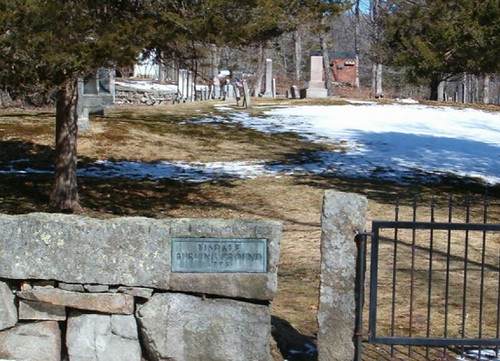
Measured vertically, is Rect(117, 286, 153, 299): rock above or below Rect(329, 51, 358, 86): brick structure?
below

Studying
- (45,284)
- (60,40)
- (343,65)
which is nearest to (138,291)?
(45,284)

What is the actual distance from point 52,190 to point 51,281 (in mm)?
6281

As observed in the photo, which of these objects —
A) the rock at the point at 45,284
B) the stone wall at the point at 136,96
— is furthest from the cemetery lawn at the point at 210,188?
the stone wall at the point at 136,96

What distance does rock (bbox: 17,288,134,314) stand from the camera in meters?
5.12

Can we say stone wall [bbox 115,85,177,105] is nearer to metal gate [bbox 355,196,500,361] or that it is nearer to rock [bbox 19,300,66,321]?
metal gate [bbox 355,196,500,361]

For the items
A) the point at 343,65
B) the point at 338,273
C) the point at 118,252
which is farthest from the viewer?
the point at 343,65

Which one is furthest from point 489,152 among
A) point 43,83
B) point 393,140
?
point 43,83

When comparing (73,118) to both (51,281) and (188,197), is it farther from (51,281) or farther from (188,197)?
(51,281)

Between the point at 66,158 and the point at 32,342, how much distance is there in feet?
19.9

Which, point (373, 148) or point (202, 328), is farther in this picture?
point (373, 148)

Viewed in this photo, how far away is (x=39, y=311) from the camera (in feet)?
17.1

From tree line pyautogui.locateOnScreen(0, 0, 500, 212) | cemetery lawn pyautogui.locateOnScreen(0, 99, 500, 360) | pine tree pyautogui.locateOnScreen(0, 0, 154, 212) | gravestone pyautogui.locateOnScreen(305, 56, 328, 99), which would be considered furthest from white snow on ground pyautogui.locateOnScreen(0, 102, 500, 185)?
pine tree pyautogui.locateOnScreen(0, 0, 154, 212)

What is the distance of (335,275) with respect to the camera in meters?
5.23

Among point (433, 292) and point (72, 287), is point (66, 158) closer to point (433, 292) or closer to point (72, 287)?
point (433, 292)
